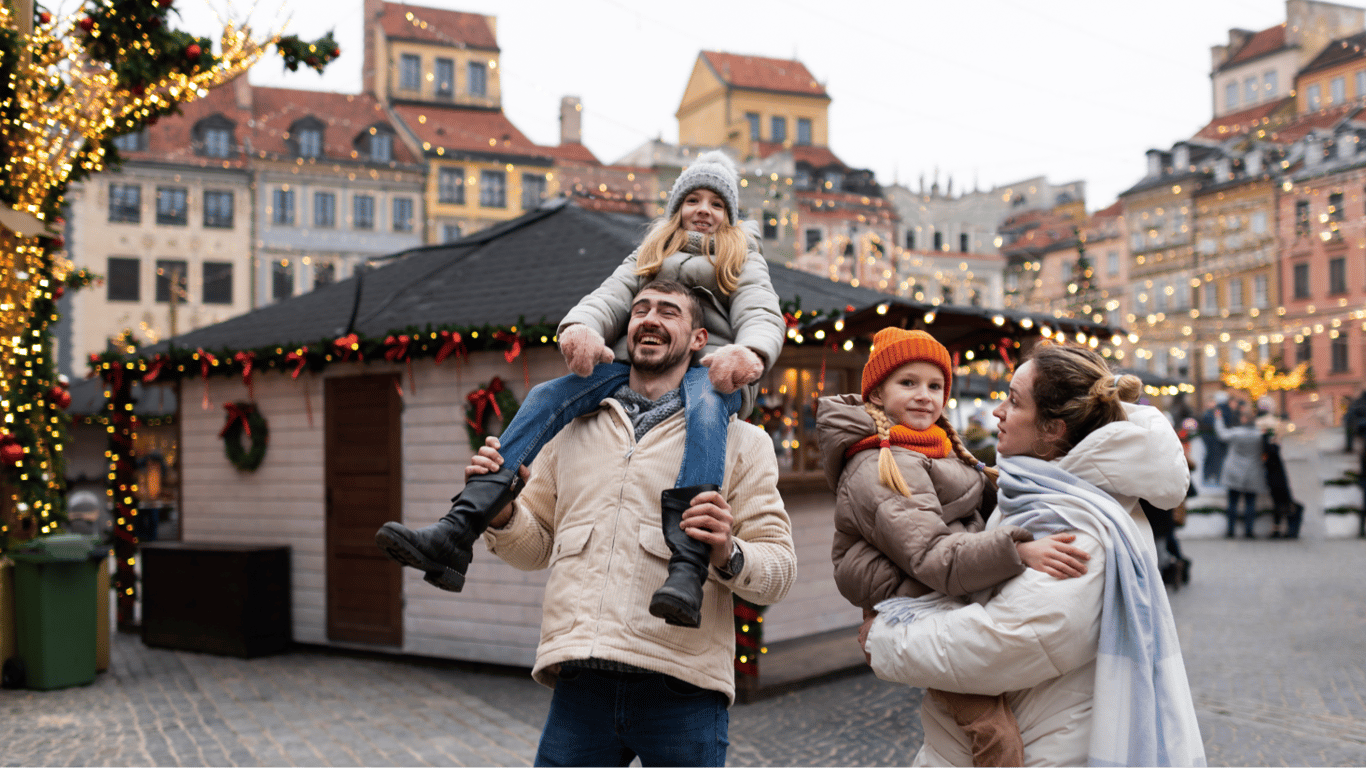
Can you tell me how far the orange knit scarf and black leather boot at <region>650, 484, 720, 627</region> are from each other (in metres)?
0.45

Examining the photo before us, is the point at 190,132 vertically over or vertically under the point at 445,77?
under

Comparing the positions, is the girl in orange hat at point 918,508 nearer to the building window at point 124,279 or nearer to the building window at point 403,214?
→ the building window at point 403,214

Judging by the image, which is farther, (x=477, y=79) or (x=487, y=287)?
(x=477, y=79)

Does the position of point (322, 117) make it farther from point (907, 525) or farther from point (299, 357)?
point (907, 525)

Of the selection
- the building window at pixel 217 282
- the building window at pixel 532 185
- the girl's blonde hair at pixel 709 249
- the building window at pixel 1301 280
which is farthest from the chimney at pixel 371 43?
the girl's blonde hair at pixel 709 249

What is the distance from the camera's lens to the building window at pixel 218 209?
126 ft

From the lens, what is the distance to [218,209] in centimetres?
3856

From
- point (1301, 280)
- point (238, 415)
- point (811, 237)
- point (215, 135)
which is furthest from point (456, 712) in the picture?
point (1301, 280)

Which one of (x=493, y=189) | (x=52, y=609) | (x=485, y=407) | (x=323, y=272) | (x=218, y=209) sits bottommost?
(x=52, y=609)

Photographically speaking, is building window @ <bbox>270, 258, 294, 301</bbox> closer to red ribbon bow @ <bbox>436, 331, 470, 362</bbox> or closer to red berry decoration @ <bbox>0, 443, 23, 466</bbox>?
red berry decoration @ <bbox>0, 443, 23, 466</bbox>

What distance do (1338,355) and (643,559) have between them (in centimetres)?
4863

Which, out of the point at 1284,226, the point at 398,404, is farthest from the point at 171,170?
the point at 1284,226

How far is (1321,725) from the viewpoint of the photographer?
5945mm

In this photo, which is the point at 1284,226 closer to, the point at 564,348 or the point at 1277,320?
the point at 1277,320
